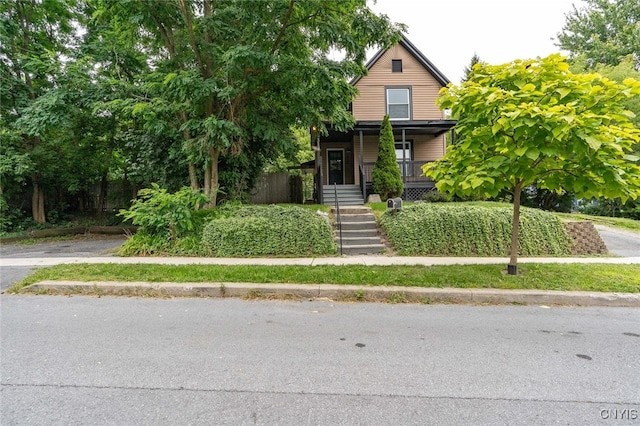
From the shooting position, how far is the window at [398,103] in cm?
1780

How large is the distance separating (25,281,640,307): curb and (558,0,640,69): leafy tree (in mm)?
29589

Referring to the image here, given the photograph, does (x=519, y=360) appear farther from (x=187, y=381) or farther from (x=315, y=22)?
(x=315, y=22)

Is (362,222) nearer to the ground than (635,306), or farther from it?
farther from it

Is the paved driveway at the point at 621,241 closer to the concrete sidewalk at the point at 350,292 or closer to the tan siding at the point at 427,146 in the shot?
the concrete sidewalk at the point at 350,292

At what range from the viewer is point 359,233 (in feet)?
31.8

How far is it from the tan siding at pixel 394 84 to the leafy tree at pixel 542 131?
11.9 meters

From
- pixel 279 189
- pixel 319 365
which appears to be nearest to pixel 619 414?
pixel 319 365

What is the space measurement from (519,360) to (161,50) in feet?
44.7

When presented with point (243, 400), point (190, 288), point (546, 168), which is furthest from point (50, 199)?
point (546, 168)

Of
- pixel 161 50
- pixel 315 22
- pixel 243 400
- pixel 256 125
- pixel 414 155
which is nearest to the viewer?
pixel 243 400

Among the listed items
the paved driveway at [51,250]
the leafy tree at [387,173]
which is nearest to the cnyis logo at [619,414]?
the paved driveway at [51,250]

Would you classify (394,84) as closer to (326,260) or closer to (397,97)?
(397,97)

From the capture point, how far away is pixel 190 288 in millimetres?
5949

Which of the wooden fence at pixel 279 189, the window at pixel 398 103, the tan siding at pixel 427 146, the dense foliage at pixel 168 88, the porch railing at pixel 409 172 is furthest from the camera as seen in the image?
the tan siding at pixel 427 146
